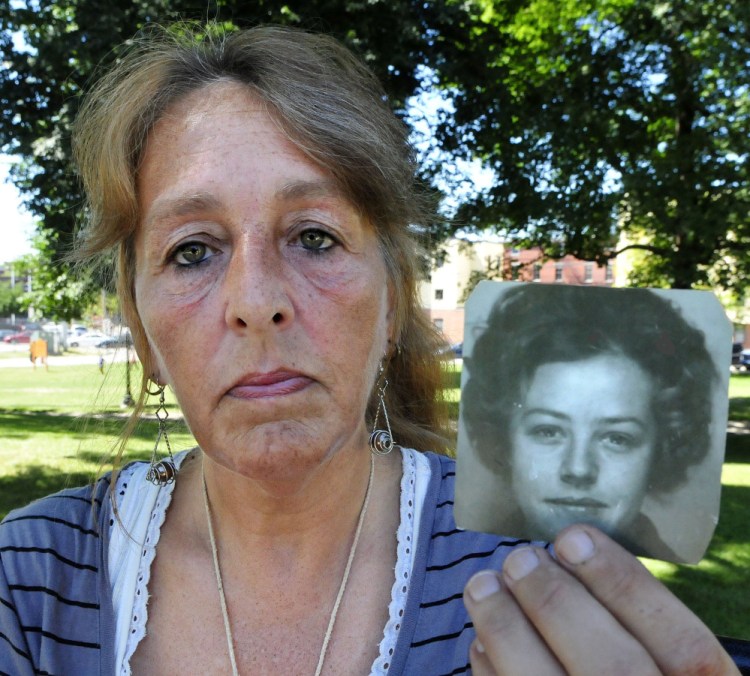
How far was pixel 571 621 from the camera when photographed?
3.15 ft

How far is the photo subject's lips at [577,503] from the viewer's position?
1.07 metres

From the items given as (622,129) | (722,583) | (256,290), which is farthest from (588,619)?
(622,129)

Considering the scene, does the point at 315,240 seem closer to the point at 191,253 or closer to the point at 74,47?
the point at 191,253

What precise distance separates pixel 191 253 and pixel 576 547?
1.04 m

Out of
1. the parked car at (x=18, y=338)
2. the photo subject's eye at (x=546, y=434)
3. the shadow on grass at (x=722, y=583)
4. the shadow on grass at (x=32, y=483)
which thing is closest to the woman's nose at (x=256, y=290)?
the photo subject's eye at (x=546, y=434)

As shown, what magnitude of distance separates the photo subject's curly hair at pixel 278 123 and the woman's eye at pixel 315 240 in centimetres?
14

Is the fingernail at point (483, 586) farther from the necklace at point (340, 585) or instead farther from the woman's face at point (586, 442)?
the necklace at point (340, 585)

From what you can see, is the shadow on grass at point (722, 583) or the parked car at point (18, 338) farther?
the parked car at point (18, 338)

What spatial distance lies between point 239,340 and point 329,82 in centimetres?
77

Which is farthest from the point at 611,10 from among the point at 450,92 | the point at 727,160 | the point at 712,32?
the point at 450,92

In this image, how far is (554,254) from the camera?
40.5ft

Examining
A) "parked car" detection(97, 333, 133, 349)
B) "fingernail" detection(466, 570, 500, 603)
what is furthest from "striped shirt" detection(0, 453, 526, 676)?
"fingernail" detection(466, 570, 500, 603)

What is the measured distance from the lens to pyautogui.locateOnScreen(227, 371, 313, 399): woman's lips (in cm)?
144

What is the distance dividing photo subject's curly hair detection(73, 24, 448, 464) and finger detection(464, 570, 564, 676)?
3.24 feet
